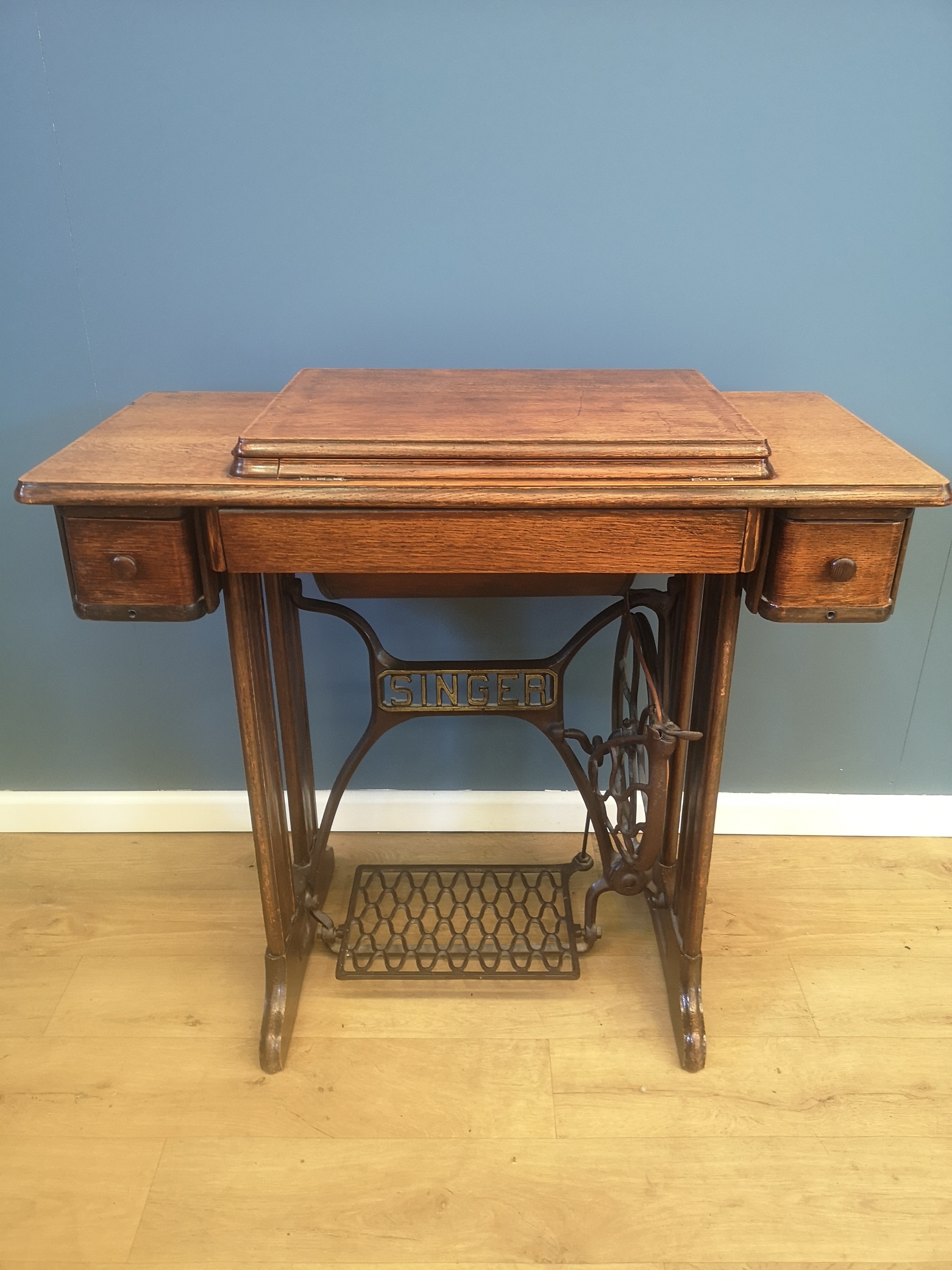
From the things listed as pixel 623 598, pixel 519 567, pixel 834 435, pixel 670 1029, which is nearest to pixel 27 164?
pixel 519 567

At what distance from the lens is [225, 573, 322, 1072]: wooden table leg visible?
136cm

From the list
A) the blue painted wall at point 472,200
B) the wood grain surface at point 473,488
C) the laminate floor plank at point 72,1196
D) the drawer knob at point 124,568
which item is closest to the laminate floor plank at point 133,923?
the laminate floor plank at point 72,1196

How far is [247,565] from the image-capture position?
3.96 ft

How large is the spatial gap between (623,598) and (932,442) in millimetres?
682

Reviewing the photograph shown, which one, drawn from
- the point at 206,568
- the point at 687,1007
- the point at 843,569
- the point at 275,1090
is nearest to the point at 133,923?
the point at 275,1090

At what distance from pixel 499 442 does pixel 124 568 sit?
1.63ft

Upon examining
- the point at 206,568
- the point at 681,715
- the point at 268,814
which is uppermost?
the point at 206,568

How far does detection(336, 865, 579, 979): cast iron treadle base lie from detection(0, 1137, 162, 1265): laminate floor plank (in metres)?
0.44

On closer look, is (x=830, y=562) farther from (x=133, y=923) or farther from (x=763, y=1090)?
(x=133, y=923)

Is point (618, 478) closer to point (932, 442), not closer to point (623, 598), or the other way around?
point (623, 598)

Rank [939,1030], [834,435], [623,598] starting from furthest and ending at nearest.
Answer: [939,1030] < [623,598] < [834,435]

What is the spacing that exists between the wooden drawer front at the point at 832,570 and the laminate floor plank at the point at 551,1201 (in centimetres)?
83

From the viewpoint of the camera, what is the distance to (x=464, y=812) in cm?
204

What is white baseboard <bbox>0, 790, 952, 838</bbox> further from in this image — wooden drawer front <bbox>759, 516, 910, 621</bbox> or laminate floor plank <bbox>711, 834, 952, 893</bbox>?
wooden drawer front <bbox>759, 516, 910, 621</bbox>
